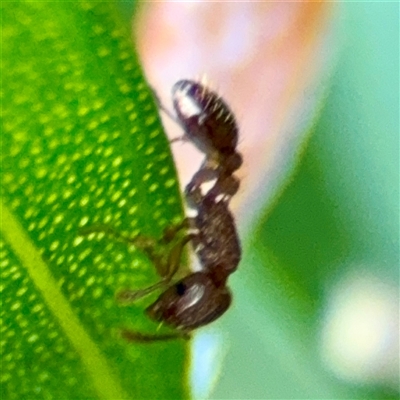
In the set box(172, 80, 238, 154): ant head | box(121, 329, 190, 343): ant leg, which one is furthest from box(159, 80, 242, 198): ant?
box(121, 329, 190, 343): ant leg

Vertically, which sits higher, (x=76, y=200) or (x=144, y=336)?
(x=76, y=200)

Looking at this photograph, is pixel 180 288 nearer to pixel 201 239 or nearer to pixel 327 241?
pixel 201 239

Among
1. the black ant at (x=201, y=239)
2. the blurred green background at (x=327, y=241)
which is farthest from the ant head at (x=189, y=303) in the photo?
the blurred green background at (x=327, y=241)

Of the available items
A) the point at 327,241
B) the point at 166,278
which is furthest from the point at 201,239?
the point at 327,241

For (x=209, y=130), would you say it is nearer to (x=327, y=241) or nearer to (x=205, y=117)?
(x=205, y=117)

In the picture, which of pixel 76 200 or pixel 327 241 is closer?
pixel 76 200
